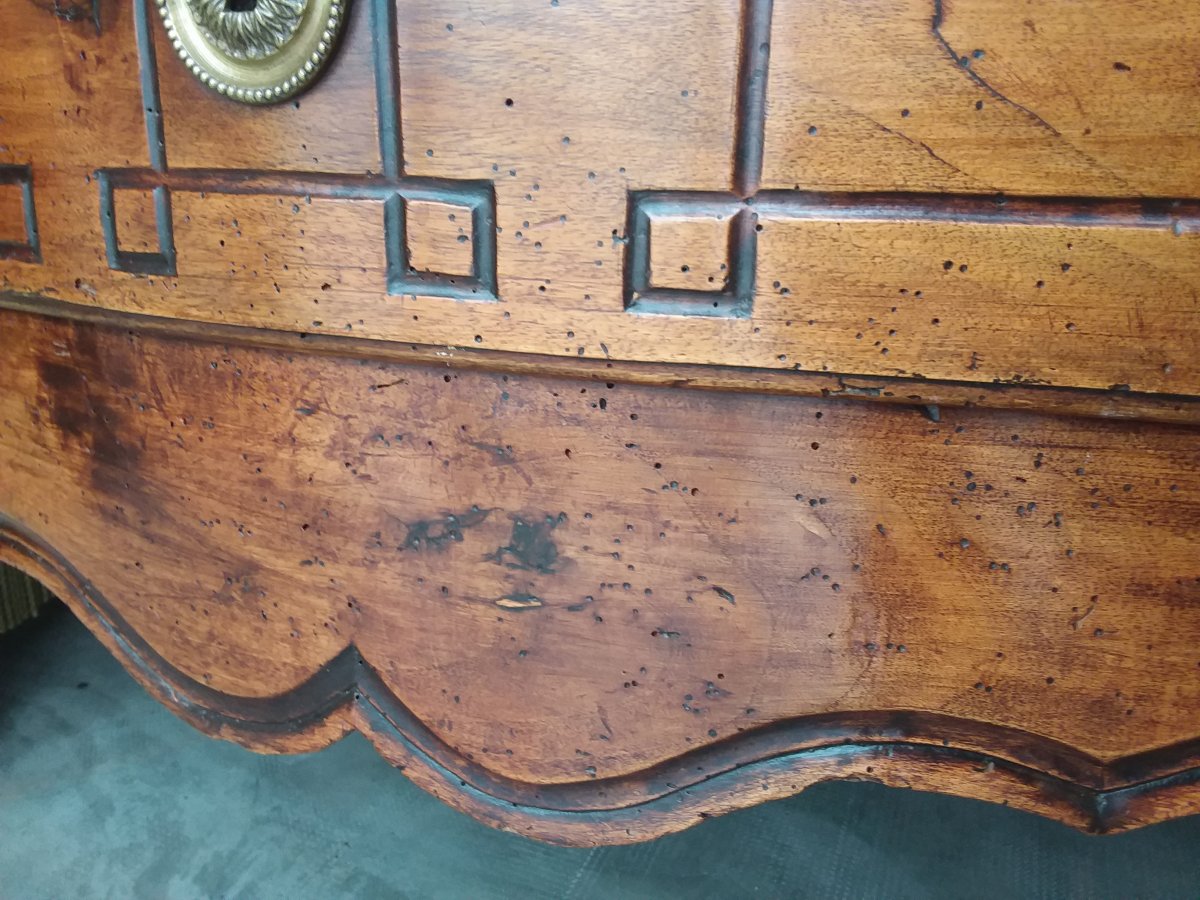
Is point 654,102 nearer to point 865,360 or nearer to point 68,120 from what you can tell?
point 865,360

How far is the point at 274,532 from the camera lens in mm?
780

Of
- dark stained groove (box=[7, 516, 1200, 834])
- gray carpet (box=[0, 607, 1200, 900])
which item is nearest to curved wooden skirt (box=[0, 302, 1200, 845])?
dark stained groove (box=[7, 516, 1200, 834])

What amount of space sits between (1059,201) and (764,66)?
0.20m

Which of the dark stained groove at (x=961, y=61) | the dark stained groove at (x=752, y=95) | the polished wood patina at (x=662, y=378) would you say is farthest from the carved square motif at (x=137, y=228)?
the dark stained groove at (x=961, y=61)

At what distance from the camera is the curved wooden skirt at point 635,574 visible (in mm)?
600

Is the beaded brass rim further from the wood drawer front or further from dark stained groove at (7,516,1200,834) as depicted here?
dark stained groove at (7,516,1200,834)

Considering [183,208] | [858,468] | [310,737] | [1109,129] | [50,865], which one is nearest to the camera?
[1109,129]

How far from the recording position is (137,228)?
747mm

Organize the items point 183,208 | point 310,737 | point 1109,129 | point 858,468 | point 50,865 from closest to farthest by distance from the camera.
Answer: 1. point 1109,129
2. point 858,468
3. point 183,208
4. point 310,737
5. point 50,865

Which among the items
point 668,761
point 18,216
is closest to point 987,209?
point 668,761

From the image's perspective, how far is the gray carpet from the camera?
1.11m

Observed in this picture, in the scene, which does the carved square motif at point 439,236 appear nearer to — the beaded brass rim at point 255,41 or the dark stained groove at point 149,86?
the beaded brass rim at point 255,41

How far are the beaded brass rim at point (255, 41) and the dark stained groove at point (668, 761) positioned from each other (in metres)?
0.48

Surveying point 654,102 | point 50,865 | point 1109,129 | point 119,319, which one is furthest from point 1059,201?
point 50,865
